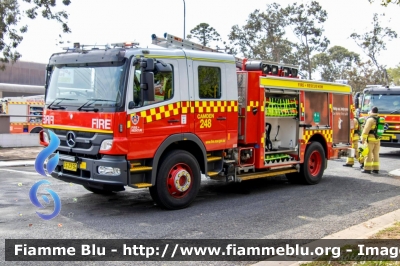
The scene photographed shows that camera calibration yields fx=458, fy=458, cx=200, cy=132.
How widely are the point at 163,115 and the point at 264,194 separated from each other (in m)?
3.24

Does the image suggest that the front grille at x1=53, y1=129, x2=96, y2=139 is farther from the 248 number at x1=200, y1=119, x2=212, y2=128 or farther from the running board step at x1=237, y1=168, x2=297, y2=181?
the running board step at x1=237, y1=168, x2=297, y2=181

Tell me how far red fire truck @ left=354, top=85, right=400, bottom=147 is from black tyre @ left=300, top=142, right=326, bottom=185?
7.53 meters

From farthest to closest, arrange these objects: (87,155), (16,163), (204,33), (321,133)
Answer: (204,33) < (16,163) < (321,133) < (87,155)

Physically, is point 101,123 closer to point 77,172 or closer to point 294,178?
point 77,172

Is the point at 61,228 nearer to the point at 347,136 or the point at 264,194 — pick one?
the point at 264,194

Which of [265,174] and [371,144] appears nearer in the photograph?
[265,174]

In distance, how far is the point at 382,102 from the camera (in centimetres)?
1808

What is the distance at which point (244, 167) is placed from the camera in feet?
30.3

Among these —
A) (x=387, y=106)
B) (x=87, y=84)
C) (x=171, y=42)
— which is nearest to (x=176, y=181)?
(x=87, y=84)

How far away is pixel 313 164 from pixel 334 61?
54074 millimetres

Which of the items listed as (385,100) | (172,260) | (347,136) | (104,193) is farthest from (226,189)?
(385,100)

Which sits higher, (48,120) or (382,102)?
(382,102)

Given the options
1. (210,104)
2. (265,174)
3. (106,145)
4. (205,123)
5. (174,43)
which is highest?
(174,43)

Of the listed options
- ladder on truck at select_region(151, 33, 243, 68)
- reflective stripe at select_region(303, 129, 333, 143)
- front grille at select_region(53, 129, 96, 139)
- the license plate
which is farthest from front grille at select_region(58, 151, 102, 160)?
reflective stripe at select_region(303, 129, 333, 143)
